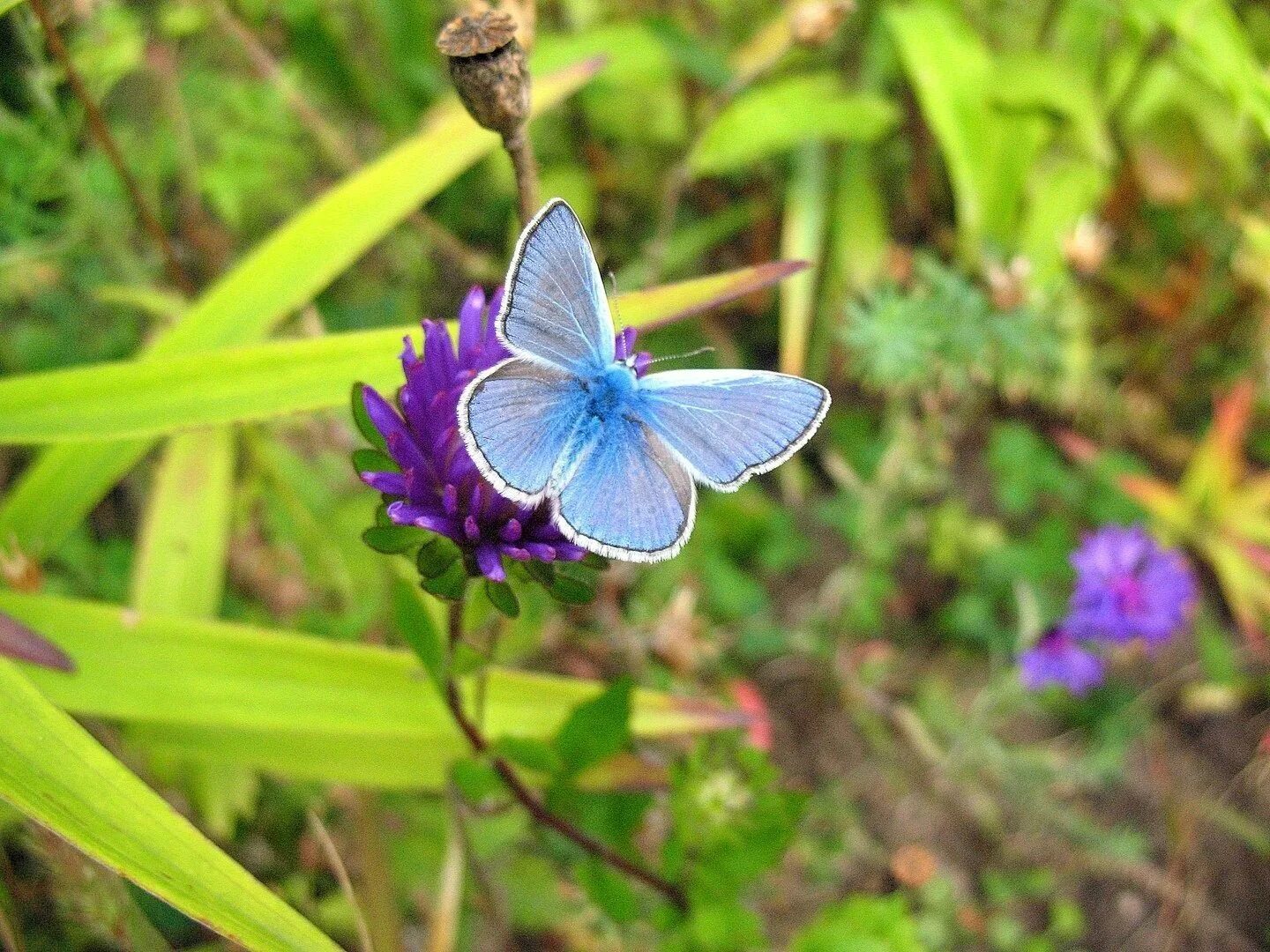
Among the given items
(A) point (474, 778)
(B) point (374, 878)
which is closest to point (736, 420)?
(A) point (474, 778)

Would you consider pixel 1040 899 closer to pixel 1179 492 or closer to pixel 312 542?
pixel 1179 492

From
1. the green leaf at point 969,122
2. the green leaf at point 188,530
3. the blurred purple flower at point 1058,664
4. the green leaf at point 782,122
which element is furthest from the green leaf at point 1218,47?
the green leaf at point 188,530

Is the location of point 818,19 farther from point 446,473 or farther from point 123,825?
point 123,825

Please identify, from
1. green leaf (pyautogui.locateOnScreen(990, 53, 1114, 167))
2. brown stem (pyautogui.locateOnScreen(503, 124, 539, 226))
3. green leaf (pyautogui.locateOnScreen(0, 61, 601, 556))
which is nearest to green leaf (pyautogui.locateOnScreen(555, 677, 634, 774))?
brown stem (pyautogui.locateOnScreen(503, 124, 539, 226))

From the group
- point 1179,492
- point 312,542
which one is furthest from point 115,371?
point 1179,492

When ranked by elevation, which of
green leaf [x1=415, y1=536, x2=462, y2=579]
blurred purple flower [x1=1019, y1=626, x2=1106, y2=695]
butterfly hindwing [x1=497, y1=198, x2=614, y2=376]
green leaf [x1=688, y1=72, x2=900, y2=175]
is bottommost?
blurred purple flower [x1=1019, y1=626, x2=1106, y2=695]

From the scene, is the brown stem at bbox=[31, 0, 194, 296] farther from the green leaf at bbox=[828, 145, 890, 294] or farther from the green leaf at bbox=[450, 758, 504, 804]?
the green leaf at bbox=[828, 145, 890, 294]
